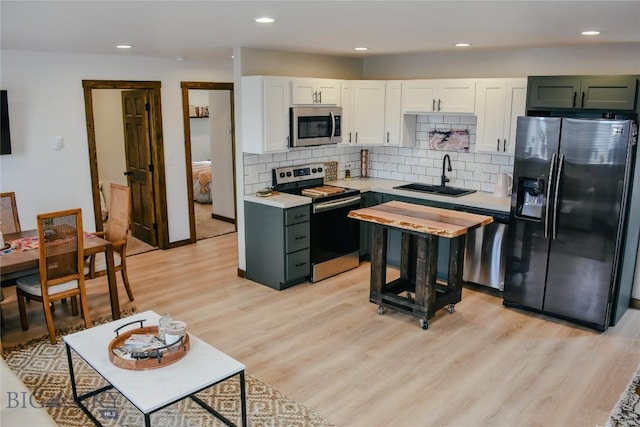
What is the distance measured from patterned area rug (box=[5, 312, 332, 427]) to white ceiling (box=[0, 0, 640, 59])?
2367 millimetres

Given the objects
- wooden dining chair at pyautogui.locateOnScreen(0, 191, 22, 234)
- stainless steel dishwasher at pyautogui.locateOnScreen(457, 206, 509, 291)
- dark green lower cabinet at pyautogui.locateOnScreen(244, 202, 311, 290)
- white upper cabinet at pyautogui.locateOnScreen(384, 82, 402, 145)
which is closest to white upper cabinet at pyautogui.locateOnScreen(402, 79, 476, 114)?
white upper cabinet at pyautogui.locateOnScreen(384, 82, 402, 145)

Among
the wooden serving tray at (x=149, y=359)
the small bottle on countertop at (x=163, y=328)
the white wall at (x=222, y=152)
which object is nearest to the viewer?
the wooden serving tray at (x=149, y=359)

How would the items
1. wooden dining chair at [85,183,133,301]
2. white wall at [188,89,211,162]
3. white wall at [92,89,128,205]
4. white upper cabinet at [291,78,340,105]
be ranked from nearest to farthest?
wooden dining chair at [85,183,133,301] → white upper cabinet at [291,78,340,105] → white wall at [92,89,128,205] → white wall at [188,89,211,162]

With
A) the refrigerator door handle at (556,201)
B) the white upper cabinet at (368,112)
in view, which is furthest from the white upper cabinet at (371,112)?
the refrigerator door handle at (556,201)

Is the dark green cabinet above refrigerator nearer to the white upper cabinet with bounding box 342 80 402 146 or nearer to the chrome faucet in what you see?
the chrome faucet

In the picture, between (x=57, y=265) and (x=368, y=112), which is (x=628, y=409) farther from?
(x=57, y=265)

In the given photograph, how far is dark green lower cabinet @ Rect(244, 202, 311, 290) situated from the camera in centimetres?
513

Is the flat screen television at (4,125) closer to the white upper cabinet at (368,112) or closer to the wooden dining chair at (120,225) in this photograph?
the wooden dining chair at (120,225)

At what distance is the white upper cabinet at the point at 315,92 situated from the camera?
5270mm

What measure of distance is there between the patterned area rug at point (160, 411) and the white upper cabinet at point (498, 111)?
322 centimetres

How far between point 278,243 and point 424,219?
1501mm

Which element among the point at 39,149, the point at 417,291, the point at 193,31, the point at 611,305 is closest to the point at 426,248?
the point at 417,291

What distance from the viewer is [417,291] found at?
4.46 m

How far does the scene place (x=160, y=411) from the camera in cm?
328
